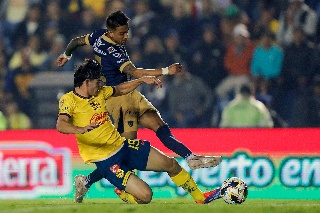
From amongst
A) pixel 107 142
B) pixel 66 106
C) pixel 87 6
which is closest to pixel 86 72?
pixel 66 106

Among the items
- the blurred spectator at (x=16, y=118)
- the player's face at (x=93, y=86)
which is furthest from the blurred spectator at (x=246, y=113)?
the player's face at (x=93, y=86)

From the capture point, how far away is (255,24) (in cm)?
1585

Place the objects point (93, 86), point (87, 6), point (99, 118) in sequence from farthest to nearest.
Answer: point (87, 6) → point (99, 118) → point (93, 86)

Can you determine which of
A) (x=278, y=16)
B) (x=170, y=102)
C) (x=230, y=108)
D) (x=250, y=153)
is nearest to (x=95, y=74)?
(x=250, y=153)

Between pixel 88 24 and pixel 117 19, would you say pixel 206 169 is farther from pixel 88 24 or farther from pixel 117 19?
pixel 88 24

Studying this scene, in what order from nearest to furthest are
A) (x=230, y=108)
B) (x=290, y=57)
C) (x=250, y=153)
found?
1. (x=250, y=153)
2. (x=230, y=108)
3. (x=290, y=57)

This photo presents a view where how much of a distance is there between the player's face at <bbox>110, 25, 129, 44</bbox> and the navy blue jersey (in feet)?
0.23

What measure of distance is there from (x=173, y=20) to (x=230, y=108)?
2.51m

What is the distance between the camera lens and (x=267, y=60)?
15.5m

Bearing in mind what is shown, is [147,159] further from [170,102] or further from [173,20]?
[173,20]

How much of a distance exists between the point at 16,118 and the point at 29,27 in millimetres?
2041

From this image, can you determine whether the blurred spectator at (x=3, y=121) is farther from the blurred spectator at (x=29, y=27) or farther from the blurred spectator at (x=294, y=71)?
the blurred spectator at (x=294, y=71)

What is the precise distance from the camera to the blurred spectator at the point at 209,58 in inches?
609

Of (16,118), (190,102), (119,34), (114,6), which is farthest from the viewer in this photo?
(114,6)
